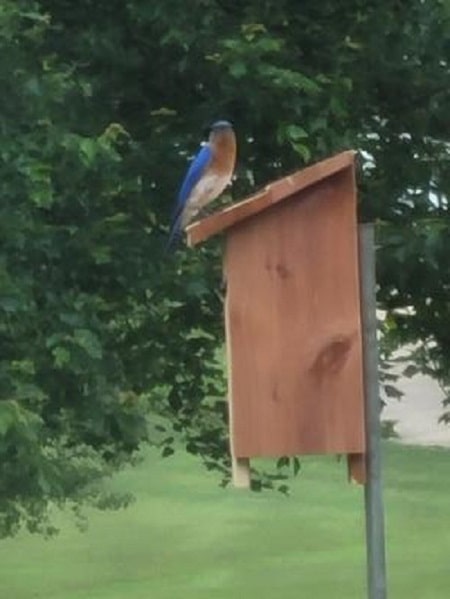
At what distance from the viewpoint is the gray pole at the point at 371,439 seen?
13.7 ft

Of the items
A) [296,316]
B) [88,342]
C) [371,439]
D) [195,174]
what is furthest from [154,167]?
[371,439]

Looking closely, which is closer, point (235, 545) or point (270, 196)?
point (270, 196)

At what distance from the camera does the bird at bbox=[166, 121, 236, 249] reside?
5906 mm

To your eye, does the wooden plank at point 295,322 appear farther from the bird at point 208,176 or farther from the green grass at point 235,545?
the green grass at point 235,545

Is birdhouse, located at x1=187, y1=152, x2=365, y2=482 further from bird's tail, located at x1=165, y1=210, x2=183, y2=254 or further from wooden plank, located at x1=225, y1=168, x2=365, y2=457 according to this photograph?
bird's tail, located at x1=165, y1=210, x2=183, y2=254

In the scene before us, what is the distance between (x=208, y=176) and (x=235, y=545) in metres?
10.0

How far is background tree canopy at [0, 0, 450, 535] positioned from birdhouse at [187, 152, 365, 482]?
5.98 ft

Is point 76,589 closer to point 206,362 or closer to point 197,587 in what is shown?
point 197,587

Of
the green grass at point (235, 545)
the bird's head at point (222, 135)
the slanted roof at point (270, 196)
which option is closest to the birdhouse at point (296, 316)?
the slanted roof at point (270, 196)

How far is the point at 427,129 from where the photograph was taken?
289 inches

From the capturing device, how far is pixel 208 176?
598 centimetres

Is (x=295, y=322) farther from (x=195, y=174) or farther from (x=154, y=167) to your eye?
(x=154, y=167)

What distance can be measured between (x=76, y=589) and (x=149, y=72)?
6.72 meters

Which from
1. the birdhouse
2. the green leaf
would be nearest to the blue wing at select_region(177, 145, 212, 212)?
the green leaf
